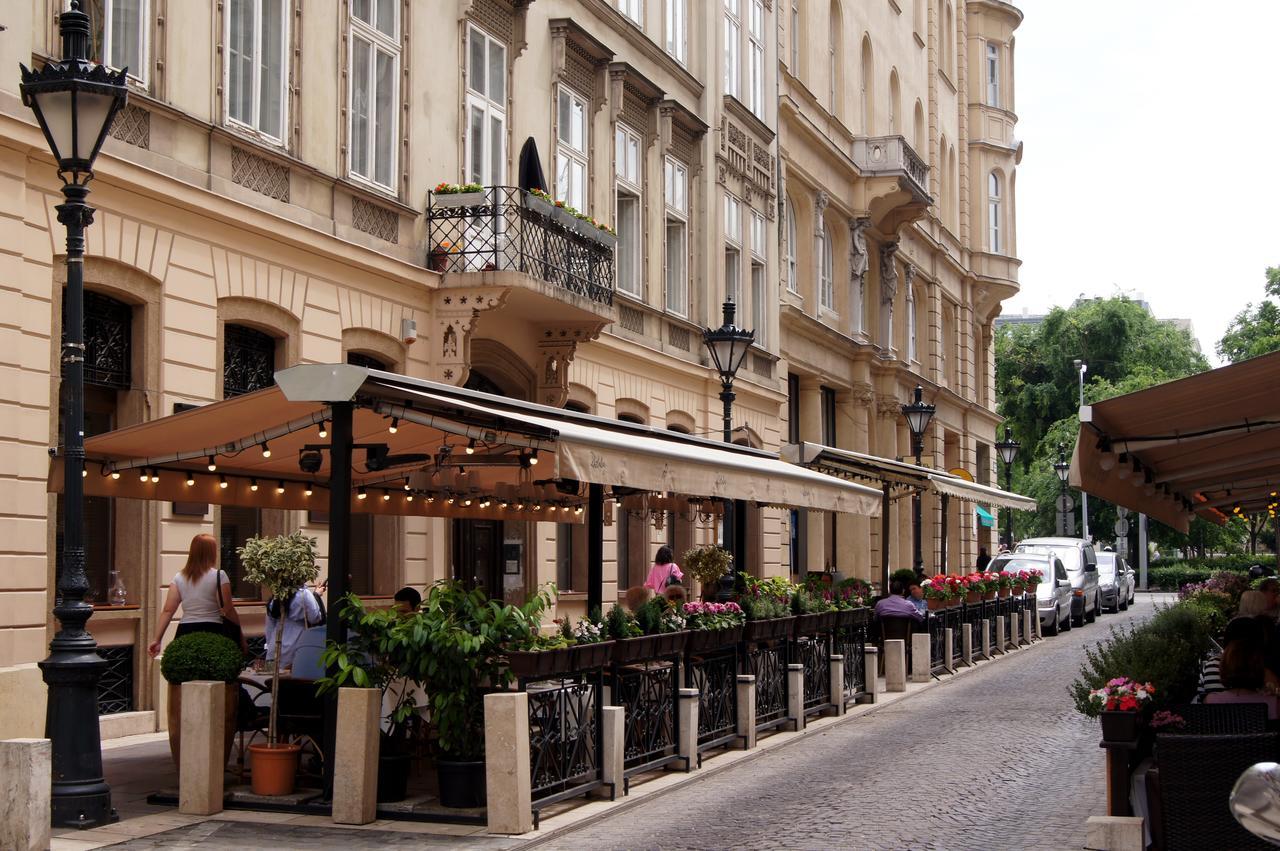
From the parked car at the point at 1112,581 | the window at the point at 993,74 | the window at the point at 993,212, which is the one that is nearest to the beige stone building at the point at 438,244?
the parked car at the point at 1112,581

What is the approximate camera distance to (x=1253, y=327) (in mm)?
68688

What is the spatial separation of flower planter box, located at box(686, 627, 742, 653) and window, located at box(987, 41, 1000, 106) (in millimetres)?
47931

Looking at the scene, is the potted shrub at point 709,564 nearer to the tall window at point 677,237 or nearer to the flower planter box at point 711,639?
the flower planter box at point 711,639

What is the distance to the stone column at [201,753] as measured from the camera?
35.2 feet

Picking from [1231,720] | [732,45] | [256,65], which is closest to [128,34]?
[256,65]

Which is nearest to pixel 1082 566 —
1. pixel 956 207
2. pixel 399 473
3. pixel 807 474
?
pixel 956 207

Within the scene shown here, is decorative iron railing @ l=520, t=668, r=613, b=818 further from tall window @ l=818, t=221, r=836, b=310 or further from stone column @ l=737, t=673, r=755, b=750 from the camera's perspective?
tall window @ l=818, t=221, r=836, b=310

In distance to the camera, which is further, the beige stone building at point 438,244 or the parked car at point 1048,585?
the parked car at point 1048,585

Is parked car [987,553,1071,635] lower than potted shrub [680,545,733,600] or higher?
lower

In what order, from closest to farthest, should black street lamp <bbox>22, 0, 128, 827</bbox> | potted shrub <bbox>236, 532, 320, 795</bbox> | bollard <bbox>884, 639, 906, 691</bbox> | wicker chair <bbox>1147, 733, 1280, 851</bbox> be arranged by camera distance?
1. wicker chair <bbox>1147, 733, 1280, 851</bbox>
2. black street lamp <bbox>22, 0, 128, 827</bbox>
3. potted shrub <bbox>236, 532, 320, 795</bbox>
4. bollard <bbox>884, 639, 906, 691</bbox>

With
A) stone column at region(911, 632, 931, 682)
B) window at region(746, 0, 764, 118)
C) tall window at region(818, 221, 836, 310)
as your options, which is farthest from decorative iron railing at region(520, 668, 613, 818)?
tall window at region(818, 221, 836, 310)

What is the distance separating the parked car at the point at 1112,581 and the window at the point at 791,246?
12751 mm

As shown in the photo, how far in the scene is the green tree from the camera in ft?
221

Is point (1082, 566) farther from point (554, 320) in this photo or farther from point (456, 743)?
point (456, 743)
